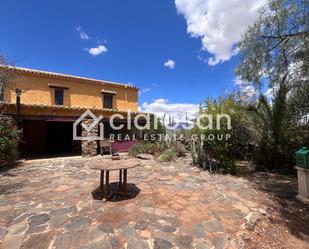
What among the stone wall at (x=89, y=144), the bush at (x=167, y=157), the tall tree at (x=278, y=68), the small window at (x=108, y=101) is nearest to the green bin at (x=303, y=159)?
the tall tree at (x=278, y=68)

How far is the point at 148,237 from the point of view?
3459 millimetres

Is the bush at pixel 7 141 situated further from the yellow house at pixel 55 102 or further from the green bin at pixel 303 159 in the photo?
the green bin at pixel 303 159

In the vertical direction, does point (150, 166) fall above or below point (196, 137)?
below

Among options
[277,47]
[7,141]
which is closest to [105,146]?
[7,141]

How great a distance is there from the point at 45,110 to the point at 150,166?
7.40 metres

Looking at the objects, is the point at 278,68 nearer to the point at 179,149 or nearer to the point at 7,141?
the point at 179,149

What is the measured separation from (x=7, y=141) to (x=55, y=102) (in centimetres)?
624

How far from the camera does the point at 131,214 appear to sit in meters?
4.29

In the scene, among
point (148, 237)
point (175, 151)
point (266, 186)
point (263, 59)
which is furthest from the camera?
point (175, 151)

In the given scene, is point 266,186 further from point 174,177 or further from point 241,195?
point 174,177

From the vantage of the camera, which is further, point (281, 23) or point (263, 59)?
point (263, 59)

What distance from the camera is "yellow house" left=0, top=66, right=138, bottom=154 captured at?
11.9 m

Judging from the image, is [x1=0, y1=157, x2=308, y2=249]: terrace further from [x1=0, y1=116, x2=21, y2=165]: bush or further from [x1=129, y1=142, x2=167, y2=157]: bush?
[x1=129, y1=142, x2=167, y2=157]: bush

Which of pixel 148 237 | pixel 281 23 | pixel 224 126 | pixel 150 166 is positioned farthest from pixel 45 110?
pixel 281 23
